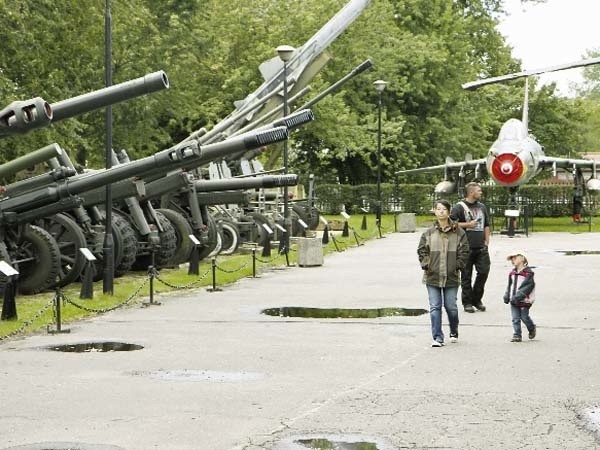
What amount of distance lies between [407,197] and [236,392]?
45850mm

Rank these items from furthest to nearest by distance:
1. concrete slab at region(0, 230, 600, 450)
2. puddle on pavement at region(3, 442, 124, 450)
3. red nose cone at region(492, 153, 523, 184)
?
red nose cone at region(492, 153, 523, 184), concrete slab at region(0, 230, 600, 450), puddle on pavement at region(3, 442, 124, 450)

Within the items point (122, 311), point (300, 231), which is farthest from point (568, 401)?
point (300, 231)

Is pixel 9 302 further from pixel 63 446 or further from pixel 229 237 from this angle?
pixel 229 237

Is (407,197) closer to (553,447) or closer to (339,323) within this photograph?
(339,323)

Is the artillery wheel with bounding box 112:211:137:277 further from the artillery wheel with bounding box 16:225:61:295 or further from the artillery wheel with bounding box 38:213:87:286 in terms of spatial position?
the artillery wheel with bounding box 16:225:61:295

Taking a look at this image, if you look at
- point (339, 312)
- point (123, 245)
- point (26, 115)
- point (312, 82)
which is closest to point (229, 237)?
point (123, 245)

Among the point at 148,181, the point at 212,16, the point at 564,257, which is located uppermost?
the point at 212,16

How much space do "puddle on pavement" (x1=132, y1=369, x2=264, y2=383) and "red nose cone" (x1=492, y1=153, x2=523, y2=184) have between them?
32.2m

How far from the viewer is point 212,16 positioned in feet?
164

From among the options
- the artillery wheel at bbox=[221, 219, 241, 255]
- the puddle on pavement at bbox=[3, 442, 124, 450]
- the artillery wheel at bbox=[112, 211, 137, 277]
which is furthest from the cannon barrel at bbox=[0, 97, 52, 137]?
the artillery wheel at bbox=[221, 219, 241, 255]

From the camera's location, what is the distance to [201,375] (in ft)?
37.3

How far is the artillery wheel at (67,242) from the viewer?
19719mm

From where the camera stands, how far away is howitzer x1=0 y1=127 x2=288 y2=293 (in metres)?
18.9

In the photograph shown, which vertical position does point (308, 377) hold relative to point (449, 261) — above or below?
below
